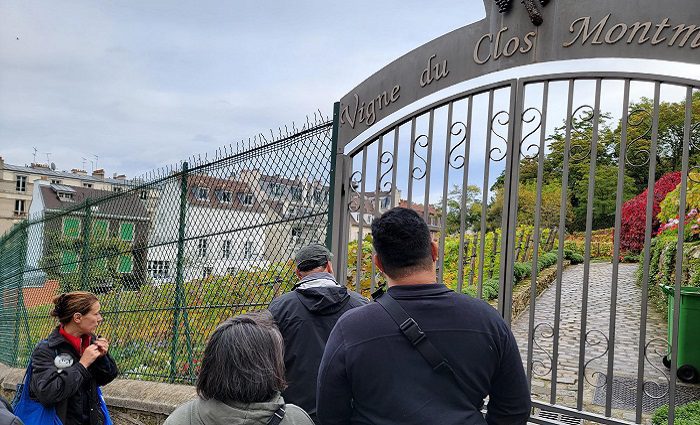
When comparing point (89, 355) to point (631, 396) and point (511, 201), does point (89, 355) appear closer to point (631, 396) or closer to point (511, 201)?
point (511, 201)

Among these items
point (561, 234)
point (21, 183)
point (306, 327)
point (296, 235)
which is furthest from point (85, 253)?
point (21, 183)

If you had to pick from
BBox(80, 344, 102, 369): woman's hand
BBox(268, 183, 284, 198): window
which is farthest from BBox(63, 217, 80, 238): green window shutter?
BBox(80, 344, 102, 369): woman's hand

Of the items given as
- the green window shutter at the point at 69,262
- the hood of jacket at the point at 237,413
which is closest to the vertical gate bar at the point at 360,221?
the hood of jacket at the point at 237,413

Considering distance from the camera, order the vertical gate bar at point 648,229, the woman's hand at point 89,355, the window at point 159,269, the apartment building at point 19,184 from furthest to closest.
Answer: the apartment building at point 19,184, the window at point 159,269, the woman's hand at point 89,355, the vertical gate bar at point 648,229

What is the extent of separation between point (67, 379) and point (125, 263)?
11.1ft

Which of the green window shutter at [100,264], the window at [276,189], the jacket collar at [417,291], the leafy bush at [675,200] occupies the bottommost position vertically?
the green window shutter at [100,264]

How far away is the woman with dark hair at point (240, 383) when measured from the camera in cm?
179

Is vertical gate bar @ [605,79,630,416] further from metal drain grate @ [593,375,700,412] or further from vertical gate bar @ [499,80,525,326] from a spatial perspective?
metal drain grate @ [593,375,700,412]

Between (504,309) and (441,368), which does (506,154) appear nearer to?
(504,309)

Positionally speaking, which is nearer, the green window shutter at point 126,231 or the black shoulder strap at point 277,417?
the black shoulder strap at point 277,417

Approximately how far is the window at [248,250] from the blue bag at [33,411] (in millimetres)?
1766

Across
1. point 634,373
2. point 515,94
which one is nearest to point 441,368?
point 515,94

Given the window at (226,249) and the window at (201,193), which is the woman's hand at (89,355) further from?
the window at (201,193)

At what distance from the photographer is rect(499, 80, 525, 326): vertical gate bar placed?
3.23 meters
